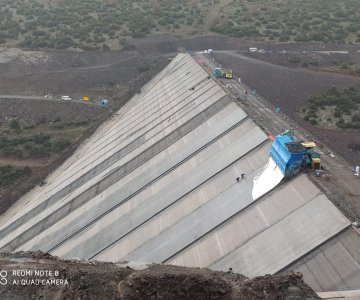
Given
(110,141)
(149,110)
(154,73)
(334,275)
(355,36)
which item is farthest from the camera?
(355,36)

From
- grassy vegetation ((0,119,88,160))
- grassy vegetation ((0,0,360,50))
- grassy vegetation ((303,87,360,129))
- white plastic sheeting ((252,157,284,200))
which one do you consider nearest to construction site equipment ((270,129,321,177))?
white plastic sheeting ((252,157,284,200))

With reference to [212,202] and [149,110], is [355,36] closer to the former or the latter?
[149,110]

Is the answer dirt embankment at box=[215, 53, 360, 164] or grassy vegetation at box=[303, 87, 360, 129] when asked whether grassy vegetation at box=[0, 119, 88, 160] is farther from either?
grassy vegetation at box=[303, 87, 360, 129]

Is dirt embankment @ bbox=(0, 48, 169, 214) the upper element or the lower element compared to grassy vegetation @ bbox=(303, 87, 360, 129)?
upper

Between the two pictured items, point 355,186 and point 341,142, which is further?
point 341,142

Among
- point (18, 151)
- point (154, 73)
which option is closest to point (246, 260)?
point (18, 151)

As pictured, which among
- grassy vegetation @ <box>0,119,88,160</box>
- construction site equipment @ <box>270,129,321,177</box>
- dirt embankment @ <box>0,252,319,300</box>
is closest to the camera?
dirt embankment @ <box>0,252,319,300</box>

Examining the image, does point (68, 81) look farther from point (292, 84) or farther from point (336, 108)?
point (336, 108)
